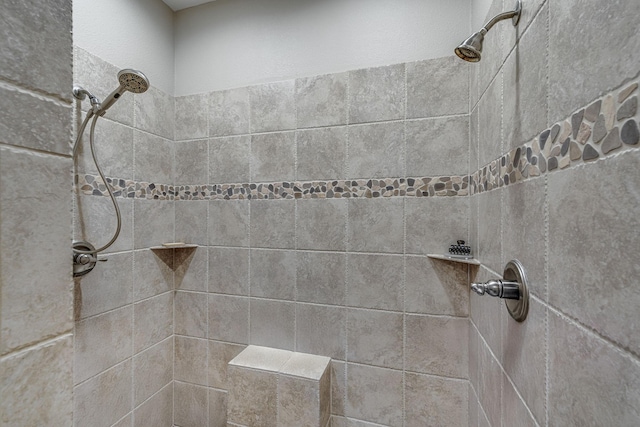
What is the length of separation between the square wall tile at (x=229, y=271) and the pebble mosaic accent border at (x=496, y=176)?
0.31 meters

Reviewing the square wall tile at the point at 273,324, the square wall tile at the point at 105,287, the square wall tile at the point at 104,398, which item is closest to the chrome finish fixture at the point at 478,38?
the square wall tile at the point at 273,324

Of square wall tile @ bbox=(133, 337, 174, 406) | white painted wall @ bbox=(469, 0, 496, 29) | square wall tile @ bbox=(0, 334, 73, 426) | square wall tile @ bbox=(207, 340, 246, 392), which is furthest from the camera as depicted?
square wall tile @ bbox=(207, 340, 246, 392)

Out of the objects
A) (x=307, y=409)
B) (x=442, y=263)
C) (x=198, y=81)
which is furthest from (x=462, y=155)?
(x=198, y=81)

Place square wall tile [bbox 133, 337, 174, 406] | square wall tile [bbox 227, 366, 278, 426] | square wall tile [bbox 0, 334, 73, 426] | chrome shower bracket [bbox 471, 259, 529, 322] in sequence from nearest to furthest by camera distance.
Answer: square wall tile [bbox 0, 334, 73, 426] → chrome shower bracket [bbox 471, 259, 529, 322] → square wall tile [bbox 227, 366, 278, 426] → square wall tile [bbox 133, 337, 174, 406]

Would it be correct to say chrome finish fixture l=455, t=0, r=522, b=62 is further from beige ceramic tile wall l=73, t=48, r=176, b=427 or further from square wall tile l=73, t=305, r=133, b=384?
square wall tile l=73, t=305, r=133, b=384

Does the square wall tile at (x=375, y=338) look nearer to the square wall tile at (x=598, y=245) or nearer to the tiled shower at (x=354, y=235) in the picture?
the tiled shower at (x=354, y=235)

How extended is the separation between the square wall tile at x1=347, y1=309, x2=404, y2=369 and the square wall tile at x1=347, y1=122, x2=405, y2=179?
2.15 feet

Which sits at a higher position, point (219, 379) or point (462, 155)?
point (462, 155)

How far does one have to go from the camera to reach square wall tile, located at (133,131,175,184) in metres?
1.37

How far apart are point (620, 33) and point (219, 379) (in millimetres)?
1885

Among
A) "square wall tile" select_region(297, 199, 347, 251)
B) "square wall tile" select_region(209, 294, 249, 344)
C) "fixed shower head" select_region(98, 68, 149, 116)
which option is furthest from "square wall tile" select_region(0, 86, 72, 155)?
"square wall tile" select_region(209, 294, 249, 344)

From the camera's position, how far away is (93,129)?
1.07m

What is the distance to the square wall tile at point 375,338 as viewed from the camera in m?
1.23

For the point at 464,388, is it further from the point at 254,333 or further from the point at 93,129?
the point at 93,129
